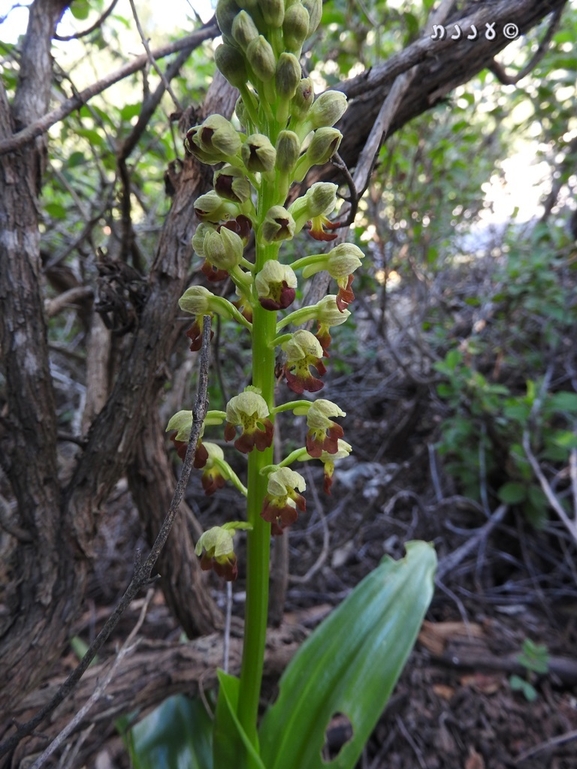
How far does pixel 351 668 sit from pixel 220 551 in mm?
778

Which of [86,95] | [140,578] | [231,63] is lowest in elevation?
[140,578]

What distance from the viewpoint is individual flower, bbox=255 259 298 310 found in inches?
47.6

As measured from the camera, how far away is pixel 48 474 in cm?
163

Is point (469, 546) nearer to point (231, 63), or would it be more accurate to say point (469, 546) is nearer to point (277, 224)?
point (277, 224)

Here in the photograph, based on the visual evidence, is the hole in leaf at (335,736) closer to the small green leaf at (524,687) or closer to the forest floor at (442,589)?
the forest floor at (442,589)

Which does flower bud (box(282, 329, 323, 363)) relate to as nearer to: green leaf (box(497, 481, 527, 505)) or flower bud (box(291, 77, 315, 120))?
flower bud (box(291, 77, 315, 120))

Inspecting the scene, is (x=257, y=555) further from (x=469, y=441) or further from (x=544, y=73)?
(x=544, y=73)

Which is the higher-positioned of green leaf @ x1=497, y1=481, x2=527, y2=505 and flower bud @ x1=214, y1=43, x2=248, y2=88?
flower bud @ x1=214, y1=43, x2=248, y2=88

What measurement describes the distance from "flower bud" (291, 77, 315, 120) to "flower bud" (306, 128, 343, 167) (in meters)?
0.06

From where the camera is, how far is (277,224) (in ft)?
3.86

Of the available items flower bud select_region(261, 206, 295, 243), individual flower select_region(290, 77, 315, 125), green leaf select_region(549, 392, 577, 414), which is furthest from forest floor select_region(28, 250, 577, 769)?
individual flower select_region(290, 77, 315, 125)

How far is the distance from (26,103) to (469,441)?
9.84 feet

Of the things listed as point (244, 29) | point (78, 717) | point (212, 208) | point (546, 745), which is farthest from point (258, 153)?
point (546, 745)

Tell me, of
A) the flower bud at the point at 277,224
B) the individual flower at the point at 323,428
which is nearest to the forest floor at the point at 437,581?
the individual flower at the point at 323,428
